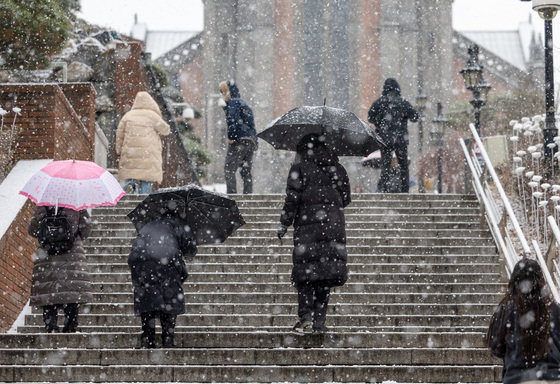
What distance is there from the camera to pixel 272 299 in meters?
9.91

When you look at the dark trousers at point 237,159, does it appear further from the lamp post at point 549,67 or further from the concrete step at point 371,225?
the lamp post at point 549,67

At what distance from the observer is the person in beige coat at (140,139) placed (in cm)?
1409

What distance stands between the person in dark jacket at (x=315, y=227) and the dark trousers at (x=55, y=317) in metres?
2.06

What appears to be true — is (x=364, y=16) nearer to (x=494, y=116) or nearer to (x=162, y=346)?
(x=494, y=116)

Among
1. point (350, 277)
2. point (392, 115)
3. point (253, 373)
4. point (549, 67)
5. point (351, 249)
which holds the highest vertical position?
point (549, 67)

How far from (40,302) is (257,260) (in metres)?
3.20

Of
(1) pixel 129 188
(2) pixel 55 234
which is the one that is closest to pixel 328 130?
(2) pixel 55 234

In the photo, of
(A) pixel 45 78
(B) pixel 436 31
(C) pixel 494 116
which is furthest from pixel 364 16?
(A) pixel 45 78

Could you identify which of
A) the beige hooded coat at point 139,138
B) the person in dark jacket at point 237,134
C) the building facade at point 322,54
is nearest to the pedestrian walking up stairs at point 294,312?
the beige hooded coat at point 139,138

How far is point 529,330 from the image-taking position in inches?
212

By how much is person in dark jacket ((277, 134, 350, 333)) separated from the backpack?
1.94 meters

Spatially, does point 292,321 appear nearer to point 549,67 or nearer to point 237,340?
point 237,340

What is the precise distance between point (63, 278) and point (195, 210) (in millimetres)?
1391

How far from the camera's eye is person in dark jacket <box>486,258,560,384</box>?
17.6ft
